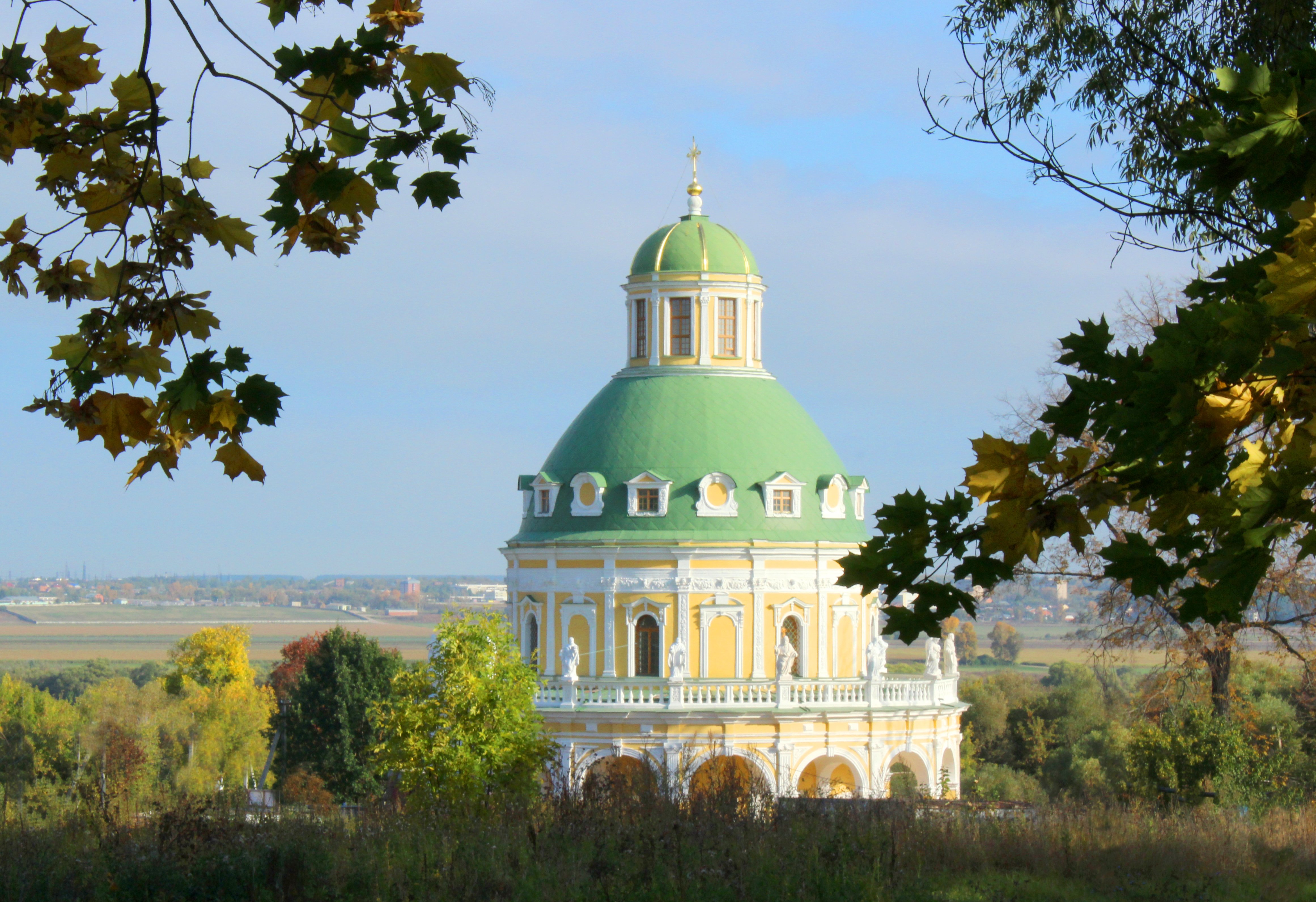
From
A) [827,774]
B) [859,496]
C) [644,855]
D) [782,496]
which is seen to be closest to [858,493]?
[859,496]

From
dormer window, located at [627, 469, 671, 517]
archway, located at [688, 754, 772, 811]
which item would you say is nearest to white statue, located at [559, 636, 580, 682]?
dormer window, located at [627, 469, 671, 517]

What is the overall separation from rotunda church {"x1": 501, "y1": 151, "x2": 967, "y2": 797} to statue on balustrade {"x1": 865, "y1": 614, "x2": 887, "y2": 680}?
0.08 meters

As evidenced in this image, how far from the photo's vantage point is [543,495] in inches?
1930

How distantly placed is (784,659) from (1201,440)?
131ft

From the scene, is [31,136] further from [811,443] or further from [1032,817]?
[811,443]

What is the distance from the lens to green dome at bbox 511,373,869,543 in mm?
47500

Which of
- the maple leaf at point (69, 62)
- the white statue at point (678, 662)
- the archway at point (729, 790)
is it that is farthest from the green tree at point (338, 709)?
the maple leaf at point (69, 62)

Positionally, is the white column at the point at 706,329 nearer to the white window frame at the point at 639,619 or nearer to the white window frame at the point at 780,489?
the white window frame at the point at 780,489

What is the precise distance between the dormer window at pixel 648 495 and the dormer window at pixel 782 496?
9.54ft

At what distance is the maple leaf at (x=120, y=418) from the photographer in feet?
19.5

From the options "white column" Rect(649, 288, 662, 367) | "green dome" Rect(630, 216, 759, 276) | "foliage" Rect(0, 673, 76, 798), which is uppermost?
"green dome" Rect(630, 216, 759, 276)

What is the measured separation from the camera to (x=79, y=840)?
39.8 ft

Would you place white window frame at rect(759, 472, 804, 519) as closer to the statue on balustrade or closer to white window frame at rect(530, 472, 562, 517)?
the statue on balustrade

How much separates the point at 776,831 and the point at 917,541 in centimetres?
706
